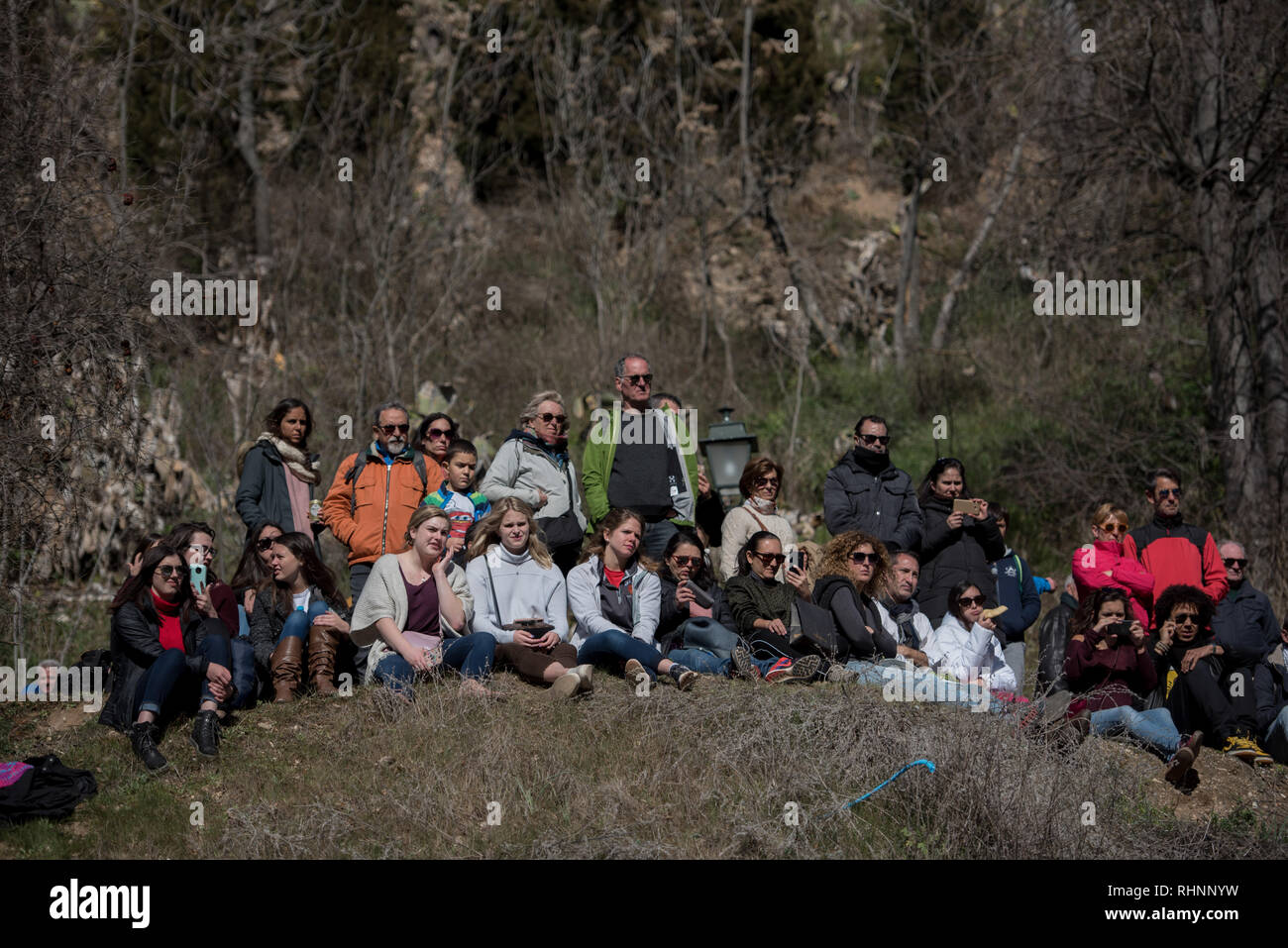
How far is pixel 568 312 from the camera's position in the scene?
64.8 feet

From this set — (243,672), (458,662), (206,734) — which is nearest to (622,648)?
(458,662)

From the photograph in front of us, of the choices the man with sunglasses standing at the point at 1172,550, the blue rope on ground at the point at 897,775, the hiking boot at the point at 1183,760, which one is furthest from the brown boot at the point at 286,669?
the man with sunglasses standing at the point at 1172,550

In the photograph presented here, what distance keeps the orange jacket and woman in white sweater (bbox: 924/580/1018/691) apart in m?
3.45

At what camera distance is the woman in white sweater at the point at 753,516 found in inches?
379

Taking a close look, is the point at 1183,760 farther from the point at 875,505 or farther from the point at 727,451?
the point at 727,451

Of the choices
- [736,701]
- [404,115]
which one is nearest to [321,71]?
[404,115]

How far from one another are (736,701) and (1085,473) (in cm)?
829

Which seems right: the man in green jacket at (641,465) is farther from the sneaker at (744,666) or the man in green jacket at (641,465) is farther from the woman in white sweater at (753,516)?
the sneaker at (744,666)

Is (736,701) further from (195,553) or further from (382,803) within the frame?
(195,553)

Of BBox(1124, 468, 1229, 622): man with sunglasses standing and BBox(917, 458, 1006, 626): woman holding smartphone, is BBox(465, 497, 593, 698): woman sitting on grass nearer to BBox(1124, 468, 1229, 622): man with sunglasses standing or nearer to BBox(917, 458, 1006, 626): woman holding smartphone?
BBox(917, 458, 1006, 626): woman holding smartphone

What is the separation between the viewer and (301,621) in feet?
28.1

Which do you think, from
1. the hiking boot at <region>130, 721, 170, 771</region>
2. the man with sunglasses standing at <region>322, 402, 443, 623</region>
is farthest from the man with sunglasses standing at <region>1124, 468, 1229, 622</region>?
the hiking boot at <region>130, 721, 170, 771</region>

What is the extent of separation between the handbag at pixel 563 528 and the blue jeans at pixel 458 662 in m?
1.06

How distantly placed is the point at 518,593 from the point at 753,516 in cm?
186
